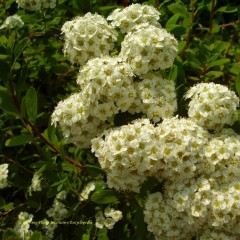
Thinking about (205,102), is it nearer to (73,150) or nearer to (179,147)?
(179,147)

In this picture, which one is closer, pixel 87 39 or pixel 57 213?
pixel 87 39

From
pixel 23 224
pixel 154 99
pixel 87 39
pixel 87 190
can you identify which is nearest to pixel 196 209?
pixel 154 99

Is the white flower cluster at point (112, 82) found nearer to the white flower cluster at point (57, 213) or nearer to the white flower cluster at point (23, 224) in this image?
the white flower cluster at point (57, 213)

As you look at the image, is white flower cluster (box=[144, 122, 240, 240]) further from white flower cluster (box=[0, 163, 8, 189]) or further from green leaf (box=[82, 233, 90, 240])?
white flower cluster (box=[0, 163, 8, 189])

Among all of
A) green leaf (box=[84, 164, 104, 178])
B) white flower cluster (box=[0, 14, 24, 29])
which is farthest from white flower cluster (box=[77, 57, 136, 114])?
white flower cluster (box=[0, 14, 24, 29])

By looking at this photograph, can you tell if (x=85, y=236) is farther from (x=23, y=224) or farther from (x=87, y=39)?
(x=87, y=39)

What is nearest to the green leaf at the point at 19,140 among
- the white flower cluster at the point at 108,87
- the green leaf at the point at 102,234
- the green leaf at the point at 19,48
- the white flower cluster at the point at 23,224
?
the green leaf at the point at 19,48

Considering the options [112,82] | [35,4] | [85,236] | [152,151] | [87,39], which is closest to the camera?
[152,151]
